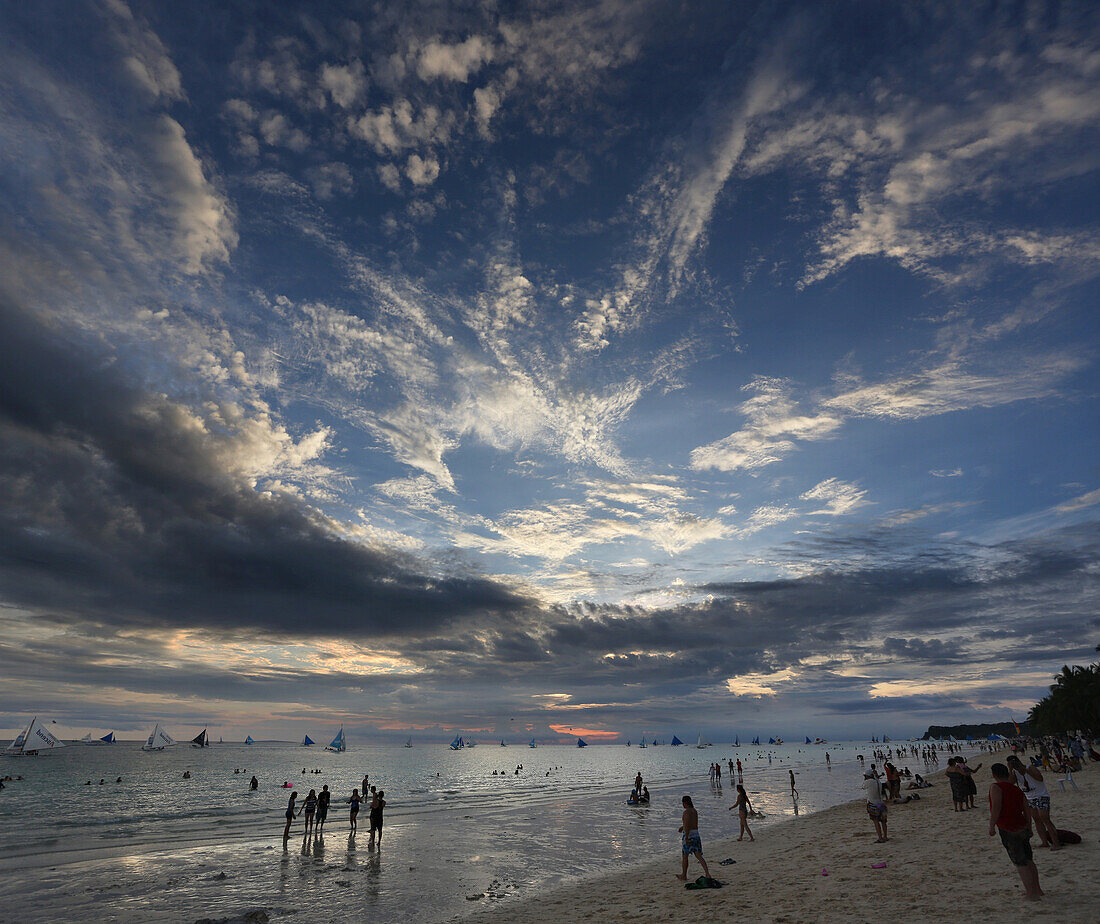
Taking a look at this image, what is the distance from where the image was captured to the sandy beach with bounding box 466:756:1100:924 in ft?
38.0

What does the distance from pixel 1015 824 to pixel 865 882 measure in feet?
22.0

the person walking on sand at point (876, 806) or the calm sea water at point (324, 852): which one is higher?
the person walking on sand at point (876, 806)

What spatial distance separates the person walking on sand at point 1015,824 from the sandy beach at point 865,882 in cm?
39

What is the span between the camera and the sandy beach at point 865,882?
38.0 ft

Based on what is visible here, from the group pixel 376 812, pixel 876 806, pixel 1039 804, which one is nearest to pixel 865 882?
pixel 1039 804

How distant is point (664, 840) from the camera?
3194 cm

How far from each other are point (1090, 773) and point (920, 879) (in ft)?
112

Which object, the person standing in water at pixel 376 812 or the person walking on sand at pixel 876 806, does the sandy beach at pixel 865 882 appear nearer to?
the person walking on sand at pixel 876 806

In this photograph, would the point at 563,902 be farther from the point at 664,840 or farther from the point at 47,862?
the point at 47,862

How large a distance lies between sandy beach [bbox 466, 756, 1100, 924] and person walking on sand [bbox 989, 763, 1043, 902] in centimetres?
39

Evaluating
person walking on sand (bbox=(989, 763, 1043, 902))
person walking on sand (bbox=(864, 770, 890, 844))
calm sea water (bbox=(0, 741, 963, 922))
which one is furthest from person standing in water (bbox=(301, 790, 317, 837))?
person walking on sand (bbox=(989, 763, 1043, 902))

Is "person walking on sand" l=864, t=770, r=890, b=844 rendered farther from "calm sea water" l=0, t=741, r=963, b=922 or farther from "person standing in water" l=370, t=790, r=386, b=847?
"person standing in water" l=370, t=790, r=386, b=847

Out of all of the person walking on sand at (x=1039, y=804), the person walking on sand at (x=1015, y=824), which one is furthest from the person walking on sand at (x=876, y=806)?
the person walking on sand at (x=1015, y=824)

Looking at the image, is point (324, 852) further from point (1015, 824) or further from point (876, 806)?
point (1015, 824)
